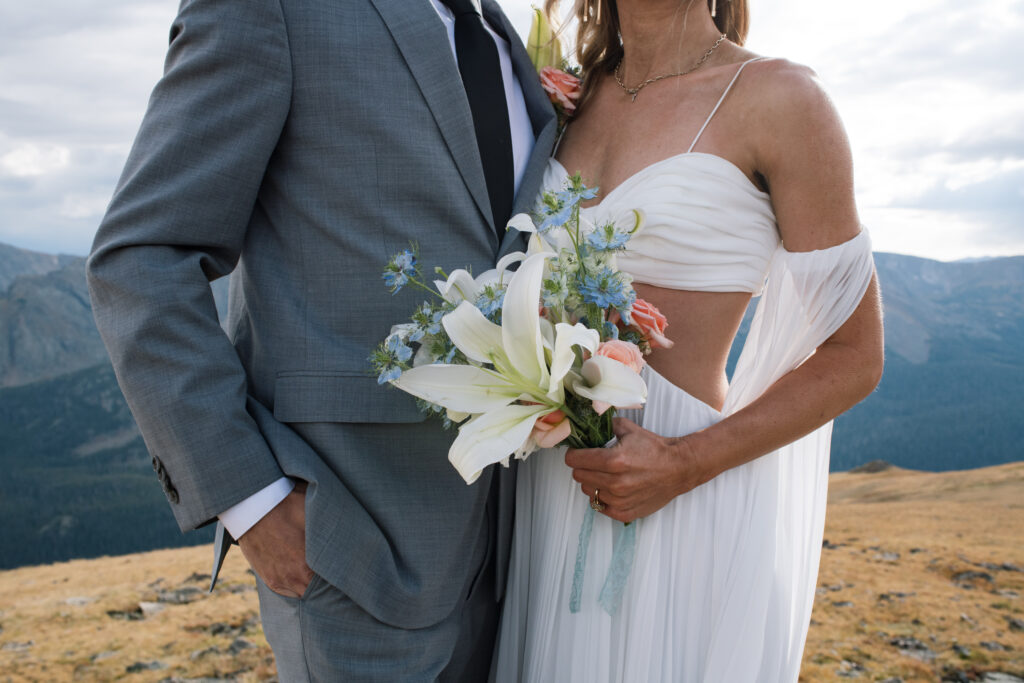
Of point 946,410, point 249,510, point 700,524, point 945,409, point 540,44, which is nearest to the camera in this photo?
point 249,510

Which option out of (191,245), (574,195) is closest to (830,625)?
(574,195)

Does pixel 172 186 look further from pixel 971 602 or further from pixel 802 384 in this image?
pixel 971 602

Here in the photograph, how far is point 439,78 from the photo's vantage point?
242 centimetres

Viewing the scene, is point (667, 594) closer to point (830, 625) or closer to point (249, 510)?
point (249, 510)

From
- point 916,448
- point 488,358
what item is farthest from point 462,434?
point 916,448

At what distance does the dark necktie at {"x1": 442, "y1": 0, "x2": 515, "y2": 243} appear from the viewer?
2.57 m

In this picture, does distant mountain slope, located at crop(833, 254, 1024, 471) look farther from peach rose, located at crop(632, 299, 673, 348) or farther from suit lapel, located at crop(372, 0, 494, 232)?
suit lapel, located at crop(372, 0, 494, 232)

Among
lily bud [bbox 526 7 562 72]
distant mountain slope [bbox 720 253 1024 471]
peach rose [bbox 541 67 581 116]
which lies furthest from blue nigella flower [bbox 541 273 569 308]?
distant mountain slope [bbox 720 253 1024 471]

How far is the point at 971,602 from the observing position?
43.7 feet

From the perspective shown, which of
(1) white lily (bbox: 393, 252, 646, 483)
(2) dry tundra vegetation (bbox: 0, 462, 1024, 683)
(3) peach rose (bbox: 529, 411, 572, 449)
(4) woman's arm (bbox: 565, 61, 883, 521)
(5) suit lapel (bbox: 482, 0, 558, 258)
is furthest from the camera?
(2) dry tundra vegetation (bbox: 0, 462, 1024, 683)

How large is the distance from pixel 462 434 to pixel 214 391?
0.86 metres

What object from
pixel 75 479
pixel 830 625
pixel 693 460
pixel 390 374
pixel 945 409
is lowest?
pixel 75 479

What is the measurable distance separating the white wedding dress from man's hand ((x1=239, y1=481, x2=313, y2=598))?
932 millimetres

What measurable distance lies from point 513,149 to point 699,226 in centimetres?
77
